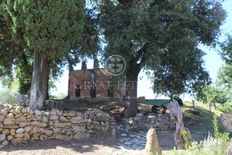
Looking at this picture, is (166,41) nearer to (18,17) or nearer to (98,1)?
(98,1)

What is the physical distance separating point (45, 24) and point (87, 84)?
476 inches

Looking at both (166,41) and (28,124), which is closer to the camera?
(28,124)

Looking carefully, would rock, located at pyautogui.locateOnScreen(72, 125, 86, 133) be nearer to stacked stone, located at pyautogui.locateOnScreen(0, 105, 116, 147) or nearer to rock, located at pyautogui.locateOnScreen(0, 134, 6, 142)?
stacked stone, located at pyautogui.locateOnScreen(0, 105, 116, 147)

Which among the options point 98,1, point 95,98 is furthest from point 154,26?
point 95,98

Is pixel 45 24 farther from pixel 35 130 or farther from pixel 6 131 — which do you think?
pixel 6 131

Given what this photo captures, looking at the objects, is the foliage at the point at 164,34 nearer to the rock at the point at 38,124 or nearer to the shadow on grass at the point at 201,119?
the shadow on grass at the point at 201,119

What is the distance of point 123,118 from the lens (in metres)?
17.5

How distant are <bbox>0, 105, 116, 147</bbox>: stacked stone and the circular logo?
9.29ft

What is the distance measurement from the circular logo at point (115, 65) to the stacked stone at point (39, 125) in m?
2.83

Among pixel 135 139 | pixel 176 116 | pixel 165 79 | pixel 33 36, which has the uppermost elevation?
pixel 33 36

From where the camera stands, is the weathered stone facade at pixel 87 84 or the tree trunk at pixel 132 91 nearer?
the tree trunk at pixel 132 91

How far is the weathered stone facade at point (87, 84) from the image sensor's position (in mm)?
24656

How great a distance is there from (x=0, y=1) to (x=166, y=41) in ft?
23.7

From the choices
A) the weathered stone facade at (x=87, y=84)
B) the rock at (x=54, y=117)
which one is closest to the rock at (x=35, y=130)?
the rock at (x=54, y=117)
